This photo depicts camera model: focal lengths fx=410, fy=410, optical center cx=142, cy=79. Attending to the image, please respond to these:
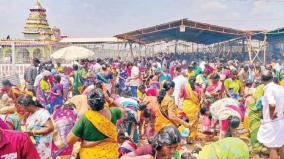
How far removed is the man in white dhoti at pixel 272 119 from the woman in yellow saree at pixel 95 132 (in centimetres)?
241

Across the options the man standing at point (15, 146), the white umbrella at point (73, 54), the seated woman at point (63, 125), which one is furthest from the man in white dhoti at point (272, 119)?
the white umbrella at point (73, 54)

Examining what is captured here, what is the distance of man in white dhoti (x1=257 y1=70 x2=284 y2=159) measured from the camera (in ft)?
17.3

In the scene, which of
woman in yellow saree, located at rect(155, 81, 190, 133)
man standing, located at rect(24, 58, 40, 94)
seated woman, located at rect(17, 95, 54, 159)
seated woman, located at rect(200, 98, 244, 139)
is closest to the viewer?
seated woman, located at rect(17, 95, 54, 159)

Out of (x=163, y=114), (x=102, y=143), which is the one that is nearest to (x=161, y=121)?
(x=163, y=114)

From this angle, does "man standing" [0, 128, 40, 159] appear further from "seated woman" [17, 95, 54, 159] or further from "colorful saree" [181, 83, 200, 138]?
"colorful saree" [181, 83, 200, 138]

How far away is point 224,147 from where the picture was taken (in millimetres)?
2979

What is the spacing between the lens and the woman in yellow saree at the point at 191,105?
7.44 m

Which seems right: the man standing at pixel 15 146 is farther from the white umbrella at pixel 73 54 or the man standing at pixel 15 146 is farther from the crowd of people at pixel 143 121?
the white umbrella at pixel 73 54

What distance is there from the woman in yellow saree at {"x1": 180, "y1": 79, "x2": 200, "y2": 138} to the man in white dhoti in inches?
73.7

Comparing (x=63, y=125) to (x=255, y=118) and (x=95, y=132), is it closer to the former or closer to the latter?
(x=95, y=132)

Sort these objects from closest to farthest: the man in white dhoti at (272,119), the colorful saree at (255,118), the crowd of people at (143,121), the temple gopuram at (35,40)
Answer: the crowd of people at (143,121)
the man in white dhoti at (272,119)
the colorful saree at (255,118)
the temple gopuram at (35,40)

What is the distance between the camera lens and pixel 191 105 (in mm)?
7469

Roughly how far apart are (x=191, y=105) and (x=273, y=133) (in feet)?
7.11

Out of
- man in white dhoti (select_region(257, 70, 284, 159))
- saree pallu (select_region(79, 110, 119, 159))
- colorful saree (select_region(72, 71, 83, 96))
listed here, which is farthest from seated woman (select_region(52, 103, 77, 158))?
colorful saree (select_region(72, 71, 83, 96))
